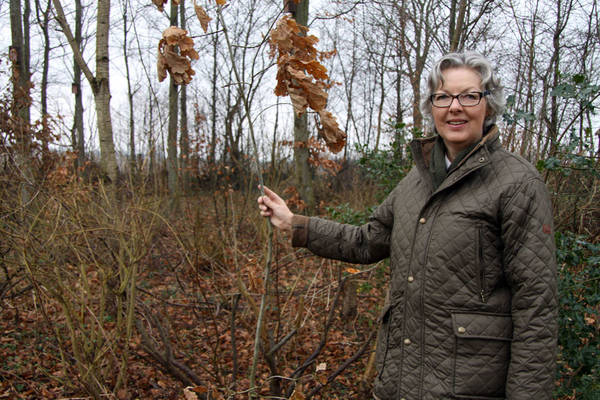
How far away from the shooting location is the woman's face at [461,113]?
1.42 meters

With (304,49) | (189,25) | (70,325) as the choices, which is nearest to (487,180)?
(304,49)

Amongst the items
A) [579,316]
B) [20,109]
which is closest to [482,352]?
[579,316]

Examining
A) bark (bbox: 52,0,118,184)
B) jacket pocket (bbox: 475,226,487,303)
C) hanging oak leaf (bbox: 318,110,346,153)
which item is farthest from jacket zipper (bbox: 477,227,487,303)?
bark (bbox: 52,0,118,184)

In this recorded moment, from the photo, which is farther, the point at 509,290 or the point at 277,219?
the point at 277,219

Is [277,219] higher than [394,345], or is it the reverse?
[277,219]

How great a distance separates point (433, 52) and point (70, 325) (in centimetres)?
721

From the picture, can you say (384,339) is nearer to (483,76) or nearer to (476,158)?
(476,158)

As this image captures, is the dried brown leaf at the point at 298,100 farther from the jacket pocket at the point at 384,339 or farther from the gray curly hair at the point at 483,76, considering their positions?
the jacket pocket at the point at 384,339

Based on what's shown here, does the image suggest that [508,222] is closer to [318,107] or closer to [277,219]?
[318,107]

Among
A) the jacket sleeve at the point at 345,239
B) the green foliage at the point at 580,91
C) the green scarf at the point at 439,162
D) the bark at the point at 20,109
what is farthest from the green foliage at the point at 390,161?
the bark at the point at 20,109

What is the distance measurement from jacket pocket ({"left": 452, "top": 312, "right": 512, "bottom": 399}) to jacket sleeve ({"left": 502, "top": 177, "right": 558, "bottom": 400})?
0.14 feet

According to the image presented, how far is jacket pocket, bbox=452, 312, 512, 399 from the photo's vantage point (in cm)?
131

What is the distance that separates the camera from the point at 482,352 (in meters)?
1.31

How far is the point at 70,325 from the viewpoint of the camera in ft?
7.50
